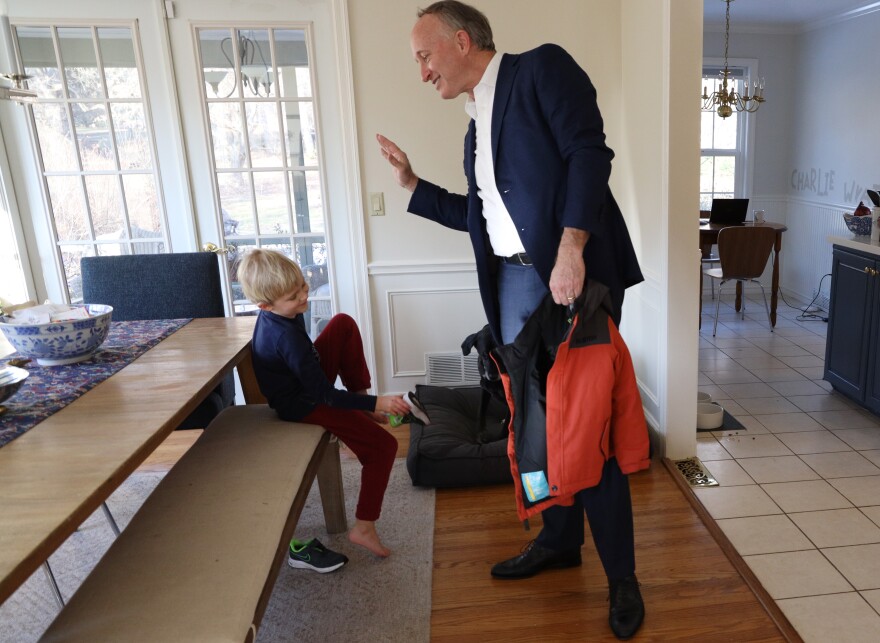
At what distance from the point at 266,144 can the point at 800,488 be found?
2722 mm

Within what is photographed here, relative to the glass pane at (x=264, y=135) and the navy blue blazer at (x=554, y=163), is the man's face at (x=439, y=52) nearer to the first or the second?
the navy blue blazer at (x=554, y=163)

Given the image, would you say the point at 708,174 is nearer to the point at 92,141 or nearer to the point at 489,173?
the point at 489,173

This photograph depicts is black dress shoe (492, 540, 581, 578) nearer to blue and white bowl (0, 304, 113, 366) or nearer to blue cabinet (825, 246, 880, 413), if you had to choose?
blue and white bowl (0, 304, 113, 366)

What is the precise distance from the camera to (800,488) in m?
2.40

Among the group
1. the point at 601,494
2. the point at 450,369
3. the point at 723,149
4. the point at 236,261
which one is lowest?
the point at 450,369

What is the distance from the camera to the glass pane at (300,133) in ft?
9.95

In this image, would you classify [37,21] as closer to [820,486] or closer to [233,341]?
[233,341]

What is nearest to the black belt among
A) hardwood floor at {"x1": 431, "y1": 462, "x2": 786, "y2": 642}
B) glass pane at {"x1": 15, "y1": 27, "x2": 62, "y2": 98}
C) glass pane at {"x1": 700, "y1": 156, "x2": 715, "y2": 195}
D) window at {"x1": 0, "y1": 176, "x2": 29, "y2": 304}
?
hardwood floor at {"x1": 431, "y1": 462, "x2": 786, "y2": 642}

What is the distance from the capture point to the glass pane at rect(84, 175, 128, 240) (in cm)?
306

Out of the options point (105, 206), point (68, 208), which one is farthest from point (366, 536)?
point (68, 208)

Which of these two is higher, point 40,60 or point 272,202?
point 40,60

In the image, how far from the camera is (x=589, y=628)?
1.71 metres

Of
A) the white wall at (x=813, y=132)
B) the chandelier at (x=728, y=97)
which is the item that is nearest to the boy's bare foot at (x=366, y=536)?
the chandelier at (x=728, y=97)

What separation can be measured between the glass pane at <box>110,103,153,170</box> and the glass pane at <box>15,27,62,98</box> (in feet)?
0.89
